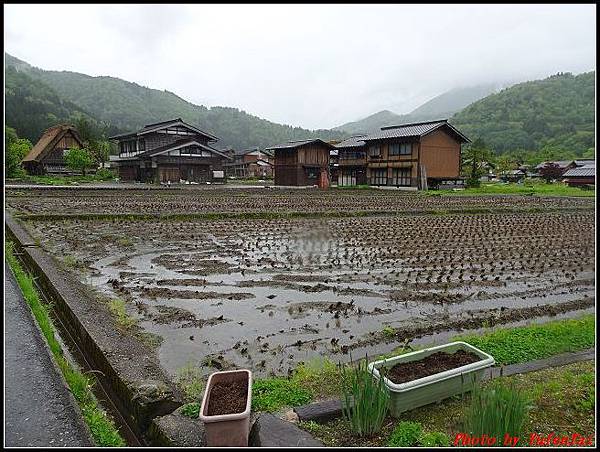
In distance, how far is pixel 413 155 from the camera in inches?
1447

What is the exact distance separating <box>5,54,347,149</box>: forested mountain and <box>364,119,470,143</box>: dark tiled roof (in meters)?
60.2

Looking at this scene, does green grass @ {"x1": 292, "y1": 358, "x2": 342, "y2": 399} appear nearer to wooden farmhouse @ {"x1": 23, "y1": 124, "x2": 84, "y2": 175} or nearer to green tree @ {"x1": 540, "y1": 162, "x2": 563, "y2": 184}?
wooden farmhouse @ {"x1": 23, "y1": 124, "x2": 84, "y2": 175}

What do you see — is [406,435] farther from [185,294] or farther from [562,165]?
[562,165]

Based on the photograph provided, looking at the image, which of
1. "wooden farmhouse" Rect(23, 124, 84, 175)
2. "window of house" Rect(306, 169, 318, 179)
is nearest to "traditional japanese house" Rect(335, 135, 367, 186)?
"window of house" Rect(306, 169, 318, 179)

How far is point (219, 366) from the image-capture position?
425 centimetres

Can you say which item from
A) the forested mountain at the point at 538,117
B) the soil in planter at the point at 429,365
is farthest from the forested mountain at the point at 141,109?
the soil in planter at the point at 429,365

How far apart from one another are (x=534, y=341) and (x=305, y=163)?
37.9 meters

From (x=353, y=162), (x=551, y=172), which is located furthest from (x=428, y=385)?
(x=551, y=172)

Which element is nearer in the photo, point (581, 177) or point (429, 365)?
point (429, 365)

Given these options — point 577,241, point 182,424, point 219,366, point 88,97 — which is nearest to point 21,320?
point 219,366

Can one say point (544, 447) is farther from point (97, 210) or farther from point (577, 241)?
point (97, 210)

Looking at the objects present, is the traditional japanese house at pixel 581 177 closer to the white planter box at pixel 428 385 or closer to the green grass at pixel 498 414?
the white planter box at pixel 428 385

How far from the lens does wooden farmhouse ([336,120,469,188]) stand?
36.4 m

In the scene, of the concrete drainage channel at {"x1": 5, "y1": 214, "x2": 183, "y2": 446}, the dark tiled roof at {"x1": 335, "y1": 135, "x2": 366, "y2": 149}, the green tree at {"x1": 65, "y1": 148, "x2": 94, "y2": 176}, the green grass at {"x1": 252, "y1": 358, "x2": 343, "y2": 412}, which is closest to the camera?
the concrete drainage channel at {"x1": 5, "y1": 214, "x2": 183, "y2": 446}
